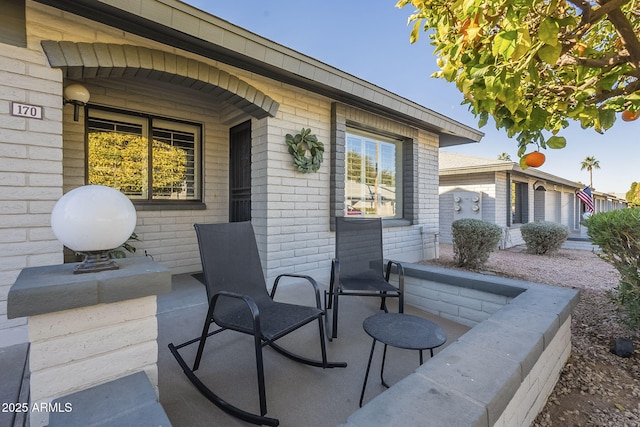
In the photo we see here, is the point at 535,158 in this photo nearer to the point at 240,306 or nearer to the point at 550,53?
the point at 550,53

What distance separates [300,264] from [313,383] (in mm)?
2055

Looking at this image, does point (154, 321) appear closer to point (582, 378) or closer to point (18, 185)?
point (18, 185)

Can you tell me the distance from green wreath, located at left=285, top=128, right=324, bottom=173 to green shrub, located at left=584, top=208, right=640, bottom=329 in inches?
125

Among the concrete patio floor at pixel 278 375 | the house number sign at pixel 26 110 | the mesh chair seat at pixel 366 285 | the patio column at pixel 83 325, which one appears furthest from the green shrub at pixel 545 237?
the house number sign at pixel 26 110

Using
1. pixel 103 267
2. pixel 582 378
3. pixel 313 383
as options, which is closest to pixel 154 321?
pixel 103 267

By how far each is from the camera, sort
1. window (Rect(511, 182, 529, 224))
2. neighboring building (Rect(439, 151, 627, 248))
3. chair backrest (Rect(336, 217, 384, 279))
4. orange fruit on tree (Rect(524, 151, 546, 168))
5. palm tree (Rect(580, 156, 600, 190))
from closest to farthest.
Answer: orange fruit on tree (Rect(524, 151, 546, 168))
chair backrest (Rect(336, 217, 384, 279))
neighboring building (Rect(439, 151, 627, 248))
window (Rect(511, 182, 529, 224))
palm tree (Rect(580, 156, 600, 190))

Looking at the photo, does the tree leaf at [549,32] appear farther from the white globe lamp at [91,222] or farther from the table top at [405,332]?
the white globe lamp at [91,222]

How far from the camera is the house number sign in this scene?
7.47 feet

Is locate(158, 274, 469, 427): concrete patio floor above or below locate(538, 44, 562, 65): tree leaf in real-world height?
below

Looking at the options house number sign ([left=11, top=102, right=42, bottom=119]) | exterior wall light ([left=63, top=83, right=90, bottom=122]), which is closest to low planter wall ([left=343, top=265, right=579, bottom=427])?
house number sign ([left=11, top=102, right=42, bottom=119])

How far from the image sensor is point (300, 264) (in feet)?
12.9

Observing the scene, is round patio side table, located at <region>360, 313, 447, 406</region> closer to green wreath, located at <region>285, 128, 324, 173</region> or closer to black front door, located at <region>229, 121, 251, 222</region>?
green wreath, located at <region>285, 128, 324, 173</region>

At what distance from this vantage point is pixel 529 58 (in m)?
1.46

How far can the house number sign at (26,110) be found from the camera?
89.7 inches
